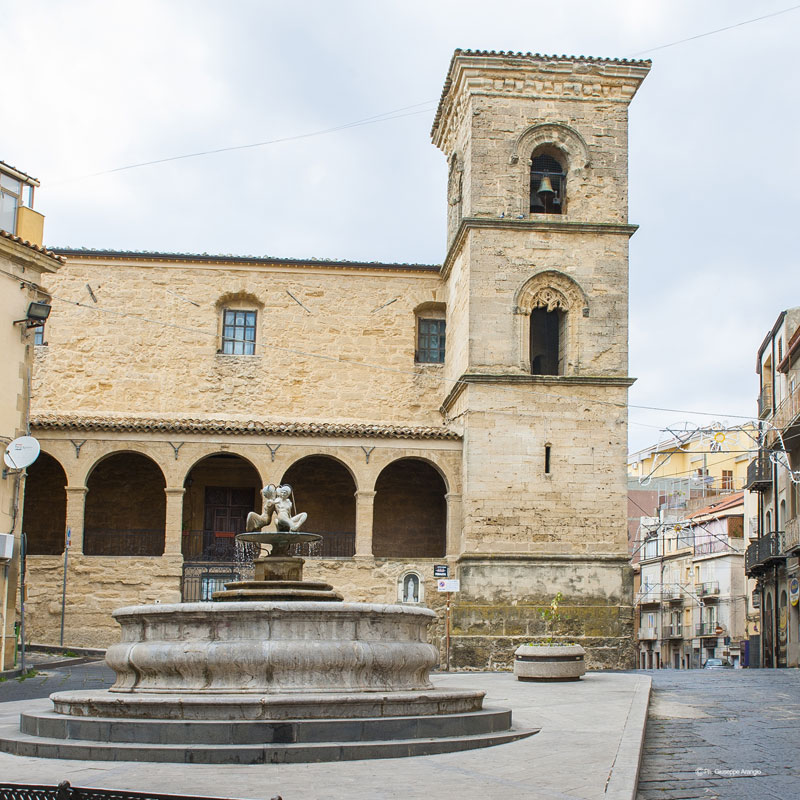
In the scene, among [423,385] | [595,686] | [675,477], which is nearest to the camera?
[595,686]

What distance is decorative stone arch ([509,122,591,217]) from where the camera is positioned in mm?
28766

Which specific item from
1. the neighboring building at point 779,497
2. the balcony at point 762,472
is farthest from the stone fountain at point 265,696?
the balcony at point 762,472

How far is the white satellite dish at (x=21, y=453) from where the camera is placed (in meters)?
20.3

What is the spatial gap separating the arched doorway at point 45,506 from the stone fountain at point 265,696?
19.1 metres

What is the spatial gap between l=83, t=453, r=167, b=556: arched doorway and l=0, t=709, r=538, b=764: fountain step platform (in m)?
19.9

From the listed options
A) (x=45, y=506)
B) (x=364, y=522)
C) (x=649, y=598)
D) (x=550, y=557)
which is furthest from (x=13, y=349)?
(x=649, y=598)

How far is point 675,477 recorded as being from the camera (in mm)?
62281

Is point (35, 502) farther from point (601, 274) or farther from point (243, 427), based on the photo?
point (601, 274)

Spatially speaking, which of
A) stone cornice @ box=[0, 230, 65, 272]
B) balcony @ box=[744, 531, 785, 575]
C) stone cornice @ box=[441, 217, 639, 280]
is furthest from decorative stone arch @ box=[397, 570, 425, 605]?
balcony @ box=[744, 531, 785, 575]

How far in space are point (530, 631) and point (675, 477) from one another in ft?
124

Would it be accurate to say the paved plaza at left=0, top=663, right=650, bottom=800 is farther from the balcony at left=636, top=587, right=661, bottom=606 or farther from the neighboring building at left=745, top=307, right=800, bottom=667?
the balcony at left=636, top=587, right=661, bottom=606

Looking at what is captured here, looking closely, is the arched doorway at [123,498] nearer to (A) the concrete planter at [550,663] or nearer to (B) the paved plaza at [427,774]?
(A) the concrete planter at [550,663]

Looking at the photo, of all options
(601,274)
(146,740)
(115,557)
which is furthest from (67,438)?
(146,740)

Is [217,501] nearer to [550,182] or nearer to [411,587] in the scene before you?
[411,587]
